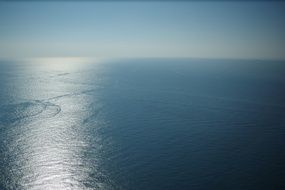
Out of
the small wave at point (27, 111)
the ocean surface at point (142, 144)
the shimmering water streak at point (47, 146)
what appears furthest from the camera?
the small wave at point (27, 111)

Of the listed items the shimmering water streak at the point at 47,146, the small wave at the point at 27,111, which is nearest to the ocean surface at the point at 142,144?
the shimmering water streak at the point at 47,146

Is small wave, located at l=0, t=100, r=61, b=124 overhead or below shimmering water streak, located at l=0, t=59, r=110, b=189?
overhead

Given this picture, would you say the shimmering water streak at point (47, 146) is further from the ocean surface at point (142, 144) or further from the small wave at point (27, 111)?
the ocean surface at point (142, 144)

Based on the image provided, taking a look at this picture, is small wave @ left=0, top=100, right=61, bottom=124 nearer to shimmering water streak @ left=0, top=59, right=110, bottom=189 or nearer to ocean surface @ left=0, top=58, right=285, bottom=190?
shimmering water streak @ left=0, top=59, right=110, bottom=189

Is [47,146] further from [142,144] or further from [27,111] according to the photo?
[27,111]

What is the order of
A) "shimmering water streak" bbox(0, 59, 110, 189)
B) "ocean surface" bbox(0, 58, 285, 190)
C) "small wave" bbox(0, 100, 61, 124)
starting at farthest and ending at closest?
"small wave" bbox(0, 100, 61, 124) < "ocean surface" bbox(0, 58, 285, 190) < "shimmering water streak" bbox(0, 59, 110, 189)

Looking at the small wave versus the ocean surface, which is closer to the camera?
the ocean surface

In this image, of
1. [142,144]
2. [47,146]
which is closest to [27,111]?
[47,146]

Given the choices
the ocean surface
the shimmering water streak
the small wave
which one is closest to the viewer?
the shimmering water streak

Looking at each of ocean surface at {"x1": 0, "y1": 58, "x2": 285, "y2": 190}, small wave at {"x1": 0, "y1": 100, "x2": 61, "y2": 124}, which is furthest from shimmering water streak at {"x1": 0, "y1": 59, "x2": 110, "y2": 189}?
ocean surface at {"x1": 0, "y1": 58, "x2": 285, "y2": 190}

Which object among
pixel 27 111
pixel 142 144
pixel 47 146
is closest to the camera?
pixel 47 146

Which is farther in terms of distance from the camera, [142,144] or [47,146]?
[142,144]

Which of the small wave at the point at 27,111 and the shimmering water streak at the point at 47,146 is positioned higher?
the small wave at the point at 27,111

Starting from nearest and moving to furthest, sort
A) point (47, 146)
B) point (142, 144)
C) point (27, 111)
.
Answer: point (47, 146)
point (142, 144)
point (27, 111)
